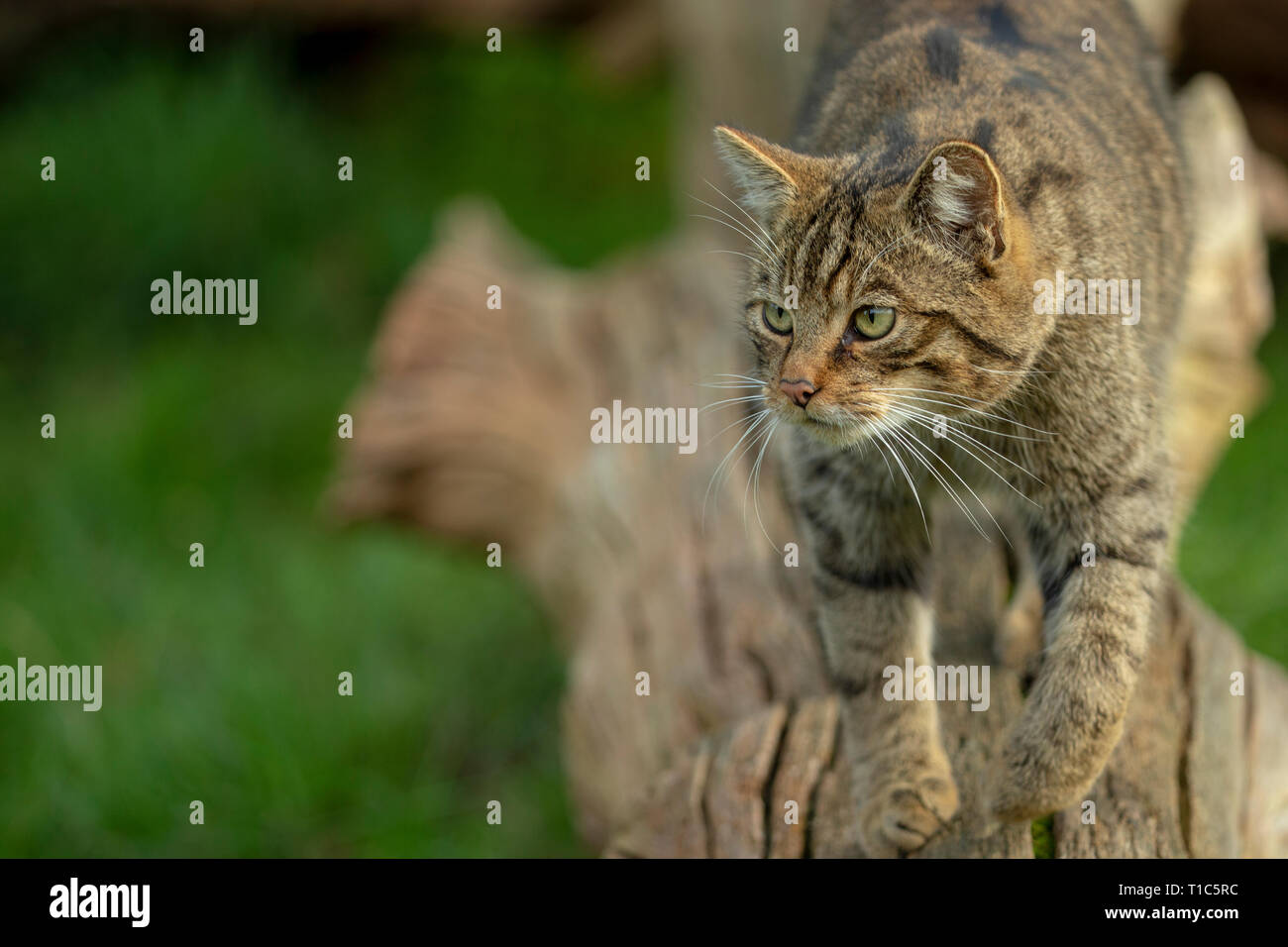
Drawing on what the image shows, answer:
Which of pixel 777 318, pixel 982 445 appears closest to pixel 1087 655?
pixel 982 445

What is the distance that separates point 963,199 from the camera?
8.26ft

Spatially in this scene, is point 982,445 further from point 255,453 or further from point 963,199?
point 255,453

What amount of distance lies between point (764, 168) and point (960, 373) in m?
0.59

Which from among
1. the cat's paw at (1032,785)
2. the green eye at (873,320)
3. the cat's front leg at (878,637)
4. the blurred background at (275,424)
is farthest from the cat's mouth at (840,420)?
the blurred background at (275,424)

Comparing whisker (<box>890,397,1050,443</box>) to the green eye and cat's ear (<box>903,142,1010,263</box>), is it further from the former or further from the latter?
cat's ear (<box>903,142,1010,263</box>)

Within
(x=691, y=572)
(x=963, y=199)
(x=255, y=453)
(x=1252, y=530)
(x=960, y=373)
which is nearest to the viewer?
(x=963, y=199)

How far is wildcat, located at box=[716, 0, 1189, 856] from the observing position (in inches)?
103

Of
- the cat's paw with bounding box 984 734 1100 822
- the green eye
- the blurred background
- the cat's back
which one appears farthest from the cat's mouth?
the blurred background

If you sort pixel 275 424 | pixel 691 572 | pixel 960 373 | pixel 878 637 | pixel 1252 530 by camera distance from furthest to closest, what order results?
pixel 275 424
pixel 1252 530
pixel 691 572
pixel 878 637
pixel 960 373

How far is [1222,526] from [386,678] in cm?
355

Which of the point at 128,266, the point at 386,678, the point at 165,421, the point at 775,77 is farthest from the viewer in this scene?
the point at 128,266
